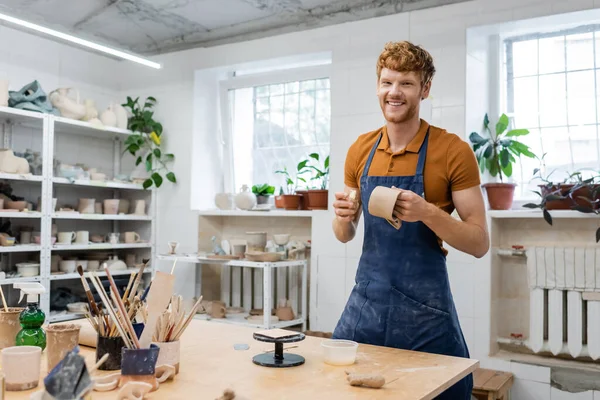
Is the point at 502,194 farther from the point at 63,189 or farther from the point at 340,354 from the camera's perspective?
the point at 63,189

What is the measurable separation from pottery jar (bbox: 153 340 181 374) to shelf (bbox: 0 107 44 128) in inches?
131

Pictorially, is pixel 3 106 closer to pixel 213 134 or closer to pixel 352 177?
pixel 213 134

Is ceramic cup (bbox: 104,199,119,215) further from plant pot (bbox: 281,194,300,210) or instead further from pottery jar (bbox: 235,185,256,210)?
plant pot (bbox: 281,194,300,210)

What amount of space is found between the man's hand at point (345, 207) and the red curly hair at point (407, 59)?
474 mm

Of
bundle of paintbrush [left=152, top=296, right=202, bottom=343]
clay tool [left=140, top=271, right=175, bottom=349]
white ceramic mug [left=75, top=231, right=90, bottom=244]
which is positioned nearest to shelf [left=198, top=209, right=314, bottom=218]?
white ceramic mug [left=75, top=231, right=90, bottom=244]

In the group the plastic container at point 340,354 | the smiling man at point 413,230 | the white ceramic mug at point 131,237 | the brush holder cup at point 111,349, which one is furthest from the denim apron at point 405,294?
the white ceramic mug at point 131,237

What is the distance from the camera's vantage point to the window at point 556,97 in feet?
12.7

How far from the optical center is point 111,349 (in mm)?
1503

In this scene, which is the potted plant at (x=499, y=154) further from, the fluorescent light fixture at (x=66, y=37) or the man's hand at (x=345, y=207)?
the fluorescent light fixture at (x=66, y=37)

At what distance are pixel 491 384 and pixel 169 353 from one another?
2.50 m

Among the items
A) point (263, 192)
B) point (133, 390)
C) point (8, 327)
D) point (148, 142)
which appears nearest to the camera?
point (133, 390)

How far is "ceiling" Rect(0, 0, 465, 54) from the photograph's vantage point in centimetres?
443

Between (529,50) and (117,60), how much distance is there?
12.1 feet

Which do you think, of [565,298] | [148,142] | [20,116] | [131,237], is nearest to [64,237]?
[131,237]
